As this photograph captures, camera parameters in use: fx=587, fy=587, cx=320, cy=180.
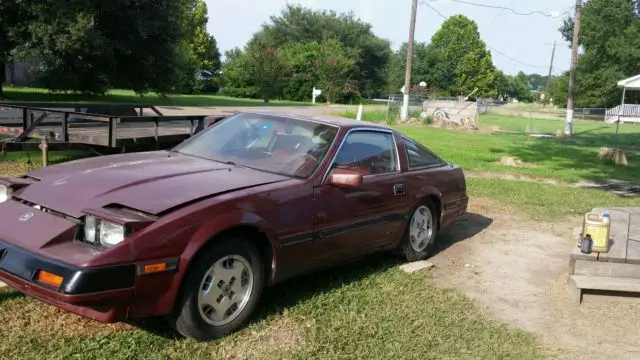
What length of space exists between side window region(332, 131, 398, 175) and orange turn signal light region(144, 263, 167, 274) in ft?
5.86

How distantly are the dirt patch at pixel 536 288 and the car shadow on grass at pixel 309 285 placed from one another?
489mm

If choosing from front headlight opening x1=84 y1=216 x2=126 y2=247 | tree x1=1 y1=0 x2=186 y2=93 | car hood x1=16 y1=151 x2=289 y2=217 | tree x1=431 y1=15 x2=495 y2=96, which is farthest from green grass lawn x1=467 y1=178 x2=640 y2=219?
tree x1=431 y1=15 x2=495 y2=96

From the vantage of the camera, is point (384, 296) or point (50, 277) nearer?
point (50, 277)

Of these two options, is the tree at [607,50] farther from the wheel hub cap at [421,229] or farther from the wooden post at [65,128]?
the wooden post at [65,128]

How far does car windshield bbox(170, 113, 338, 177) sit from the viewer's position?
464 centimetres

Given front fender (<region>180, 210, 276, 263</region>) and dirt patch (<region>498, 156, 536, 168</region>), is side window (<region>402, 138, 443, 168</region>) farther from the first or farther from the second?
dirt patch (<region>498, 156, 536, 168</region>)

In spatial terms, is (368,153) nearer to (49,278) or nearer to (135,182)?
(135,182)

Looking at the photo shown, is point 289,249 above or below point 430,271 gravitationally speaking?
above

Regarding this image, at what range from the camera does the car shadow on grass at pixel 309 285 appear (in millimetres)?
3885

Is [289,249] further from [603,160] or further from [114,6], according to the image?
[114,6]

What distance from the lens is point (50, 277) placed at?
3.18m

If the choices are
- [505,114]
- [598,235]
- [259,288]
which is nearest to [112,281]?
[259,288]

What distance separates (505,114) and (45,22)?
34879mm

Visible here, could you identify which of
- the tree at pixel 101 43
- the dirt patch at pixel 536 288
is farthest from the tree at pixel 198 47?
the dirt patch at pixel 536 288
